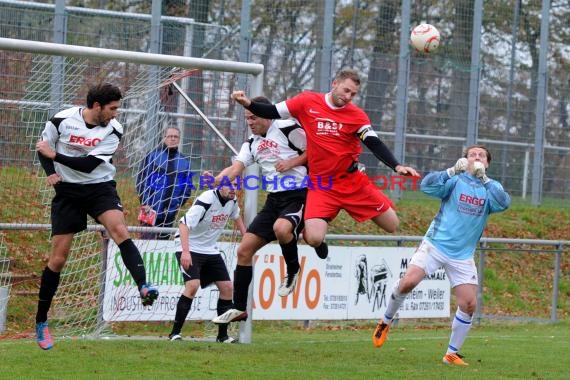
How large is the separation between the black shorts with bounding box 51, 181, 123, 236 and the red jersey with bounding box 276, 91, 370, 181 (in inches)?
78.0

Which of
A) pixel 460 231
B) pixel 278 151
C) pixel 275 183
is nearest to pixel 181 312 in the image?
pixel 275 183

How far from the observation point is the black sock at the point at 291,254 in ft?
36.2

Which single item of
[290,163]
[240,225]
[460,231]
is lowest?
[240,225]

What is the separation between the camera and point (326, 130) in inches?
426

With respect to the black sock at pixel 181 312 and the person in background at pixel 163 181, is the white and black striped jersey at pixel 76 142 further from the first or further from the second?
the black sock at pixel 181 312

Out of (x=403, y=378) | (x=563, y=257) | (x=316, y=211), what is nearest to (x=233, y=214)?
(x=316, y=211)

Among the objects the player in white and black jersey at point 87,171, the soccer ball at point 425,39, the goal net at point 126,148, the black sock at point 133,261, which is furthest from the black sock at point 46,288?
the soccer ball at point 425,39

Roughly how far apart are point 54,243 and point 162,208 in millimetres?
3000

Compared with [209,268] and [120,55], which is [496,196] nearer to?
[209,268]

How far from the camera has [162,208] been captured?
42.5 feet

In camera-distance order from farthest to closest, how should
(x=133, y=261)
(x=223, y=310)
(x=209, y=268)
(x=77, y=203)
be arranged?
(x=209, y=268) → (x=223, y=310) → (x=77, y=203) → (x=133, y=261)

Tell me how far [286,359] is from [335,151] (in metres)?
2.08

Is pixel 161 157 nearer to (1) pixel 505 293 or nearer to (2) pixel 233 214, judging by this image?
(2) pixel 233 214

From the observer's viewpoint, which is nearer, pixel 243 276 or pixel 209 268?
pixel 243 276
